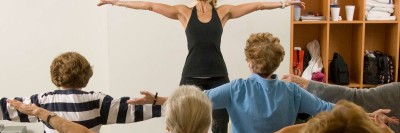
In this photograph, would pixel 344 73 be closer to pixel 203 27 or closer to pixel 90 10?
pixel 203 27

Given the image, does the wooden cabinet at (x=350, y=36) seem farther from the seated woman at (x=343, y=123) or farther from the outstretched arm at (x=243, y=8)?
the seated woman at (x=343, y=123)

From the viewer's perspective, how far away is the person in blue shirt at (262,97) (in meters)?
2.03

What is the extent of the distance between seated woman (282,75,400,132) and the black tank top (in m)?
0.55

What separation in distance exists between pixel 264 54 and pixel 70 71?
87cm

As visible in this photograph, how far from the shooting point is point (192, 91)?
1458 mm

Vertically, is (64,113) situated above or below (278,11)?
below

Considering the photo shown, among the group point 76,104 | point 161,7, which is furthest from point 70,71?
point 161,7

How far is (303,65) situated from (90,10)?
1.90m

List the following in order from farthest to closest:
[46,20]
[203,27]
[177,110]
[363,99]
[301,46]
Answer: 1. [301,46]
2. [46,20]
3. [203,27]
4. [363,99]
5. [177,110]

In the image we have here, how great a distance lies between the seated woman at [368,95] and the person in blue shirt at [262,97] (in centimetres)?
50

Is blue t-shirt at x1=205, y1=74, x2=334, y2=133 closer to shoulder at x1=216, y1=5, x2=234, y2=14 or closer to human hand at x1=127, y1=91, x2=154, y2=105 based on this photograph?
human hand at x1=127, y1=91, x2=154, y2=105

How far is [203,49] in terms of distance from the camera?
9.96 feet

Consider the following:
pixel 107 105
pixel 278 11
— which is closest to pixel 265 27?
pixel 278 11

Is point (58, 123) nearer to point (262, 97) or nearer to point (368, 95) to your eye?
point (262, 97)
